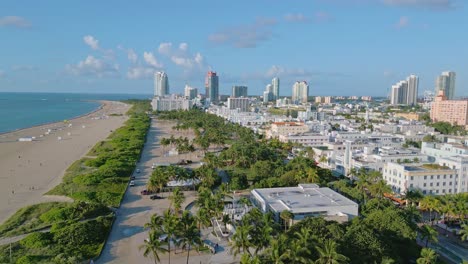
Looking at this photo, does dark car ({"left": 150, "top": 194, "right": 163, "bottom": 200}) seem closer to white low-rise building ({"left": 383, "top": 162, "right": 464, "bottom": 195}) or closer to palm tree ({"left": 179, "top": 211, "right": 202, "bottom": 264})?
palm tree ({"left": 179, "top": 211, "right": 202, "bottom": 264})

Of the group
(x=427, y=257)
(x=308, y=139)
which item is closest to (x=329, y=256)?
(x=427, y=257)

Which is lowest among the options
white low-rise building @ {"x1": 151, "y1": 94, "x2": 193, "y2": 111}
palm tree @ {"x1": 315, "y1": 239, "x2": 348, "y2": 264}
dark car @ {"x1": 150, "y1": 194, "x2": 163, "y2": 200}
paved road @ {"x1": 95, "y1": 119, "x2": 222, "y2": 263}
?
paved road @ {"x1": 95, "y1": 119, "x2": 222, "y2": 263}

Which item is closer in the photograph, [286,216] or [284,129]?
[286,216]

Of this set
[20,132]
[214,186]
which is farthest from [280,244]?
[20,132]

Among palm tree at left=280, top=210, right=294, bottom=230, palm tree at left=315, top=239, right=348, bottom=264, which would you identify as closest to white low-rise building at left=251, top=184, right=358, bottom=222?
palm tree at left=280, top=210, right=294, bottom=230

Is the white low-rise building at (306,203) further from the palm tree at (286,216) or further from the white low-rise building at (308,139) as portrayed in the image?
Answer: the white low-rise building at (308,139)

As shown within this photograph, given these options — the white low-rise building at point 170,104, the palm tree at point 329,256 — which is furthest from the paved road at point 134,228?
the white low-rise building at point 170,104

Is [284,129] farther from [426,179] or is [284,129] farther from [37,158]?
[37,158]
